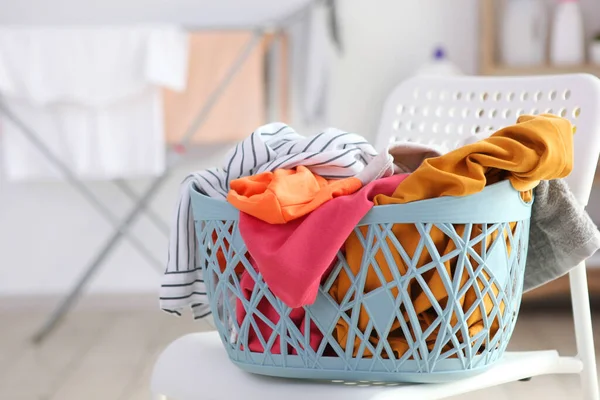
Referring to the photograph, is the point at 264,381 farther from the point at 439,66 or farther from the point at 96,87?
the point at 439,66

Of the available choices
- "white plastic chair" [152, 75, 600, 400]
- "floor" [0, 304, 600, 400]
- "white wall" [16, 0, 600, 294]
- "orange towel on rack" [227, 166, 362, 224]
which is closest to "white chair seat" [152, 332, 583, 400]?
"white plastic chair" [152, 75, 600, 400]

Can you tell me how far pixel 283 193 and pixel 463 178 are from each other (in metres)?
0.13

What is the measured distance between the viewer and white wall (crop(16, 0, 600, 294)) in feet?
8.59

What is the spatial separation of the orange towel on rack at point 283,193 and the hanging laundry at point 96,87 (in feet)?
5.04

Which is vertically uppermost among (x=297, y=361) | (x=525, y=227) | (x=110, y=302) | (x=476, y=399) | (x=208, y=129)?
(x=525, y=227)

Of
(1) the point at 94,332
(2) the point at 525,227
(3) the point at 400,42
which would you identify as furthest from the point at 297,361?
(3) the point at 400,42

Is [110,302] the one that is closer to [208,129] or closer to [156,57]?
[208,129]

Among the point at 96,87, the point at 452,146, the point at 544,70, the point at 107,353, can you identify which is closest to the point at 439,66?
the point at 544,70

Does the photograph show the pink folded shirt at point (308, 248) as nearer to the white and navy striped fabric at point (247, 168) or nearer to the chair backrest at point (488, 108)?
the white and navy striped fabric at point (247, 168)

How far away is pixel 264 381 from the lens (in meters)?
0.69

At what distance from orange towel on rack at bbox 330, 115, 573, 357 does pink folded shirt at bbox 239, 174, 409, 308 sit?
29 mm

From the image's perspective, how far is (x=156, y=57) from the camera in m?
2.11

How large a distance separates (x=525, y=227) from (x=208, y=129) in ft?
5.42

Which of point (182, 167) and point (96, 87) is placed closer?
point (96, 87)
